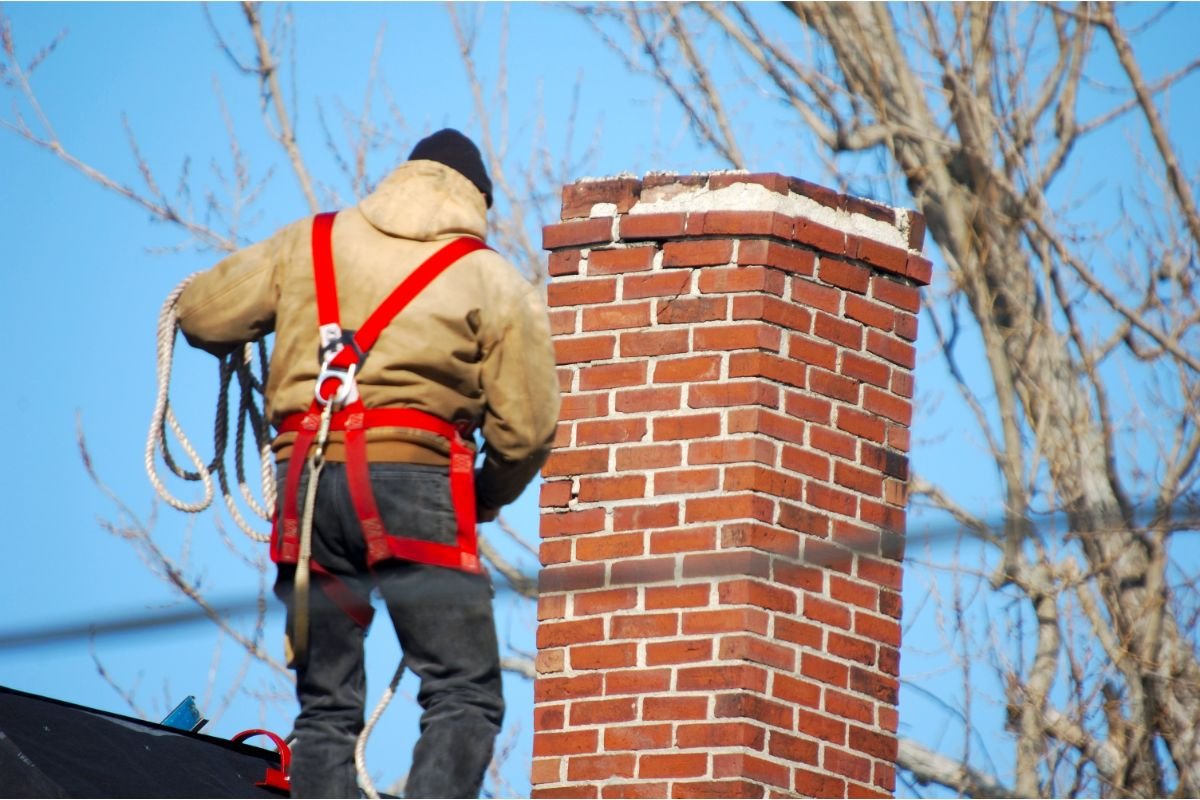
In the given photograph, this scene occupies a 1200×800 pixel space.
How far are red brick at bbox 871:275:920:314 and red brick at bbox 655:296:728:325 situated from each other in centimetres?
57

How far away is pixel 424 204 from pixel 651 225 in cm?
164

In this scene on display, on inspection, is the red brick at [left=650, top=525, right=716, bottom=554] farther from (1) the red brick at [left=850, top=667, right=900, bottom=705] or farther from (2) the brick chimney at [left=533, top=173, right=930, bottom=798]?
(1) the red brick at [left=850, top=667, right=900, bottom=705]

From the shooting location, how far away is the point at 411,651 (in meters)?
4.63

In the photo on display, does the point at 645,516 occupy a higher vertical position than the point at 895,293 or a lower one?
lower

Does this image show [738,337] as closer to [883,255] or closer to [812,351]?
[812,351]

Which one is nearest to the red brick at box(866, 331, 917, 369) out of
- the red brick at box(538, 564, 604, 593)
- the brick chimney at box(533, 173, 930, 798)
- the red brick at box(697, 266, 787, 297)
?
the brick chimney at box(533, 173, 930, 798)

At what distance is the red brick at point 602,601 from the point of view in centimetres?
598

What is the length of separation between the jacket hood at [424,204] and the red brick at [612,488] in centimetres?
142

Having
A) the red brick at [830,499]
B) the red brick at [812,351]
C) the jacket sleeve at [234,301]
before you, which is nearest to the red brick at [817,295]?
the red brick at [812,351]

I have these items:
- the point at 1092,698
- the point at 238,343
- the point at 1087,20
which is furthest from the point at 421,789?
the point at 1087,20

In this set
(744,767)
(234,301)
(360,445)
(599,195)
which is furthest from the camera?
(599,195)

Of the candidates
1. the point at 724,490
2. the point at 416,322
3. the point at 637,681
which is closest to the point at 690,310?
the point at 724,490

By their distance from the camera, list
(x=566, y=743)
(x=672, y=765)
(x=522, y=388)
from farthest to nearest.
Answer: (x=566, y=743), (x=672, y=765), (x=522, y=388)

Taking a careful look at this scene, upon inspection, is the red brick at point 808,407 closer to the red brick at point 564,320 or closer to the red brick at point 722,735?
the red brick at point 564,320
